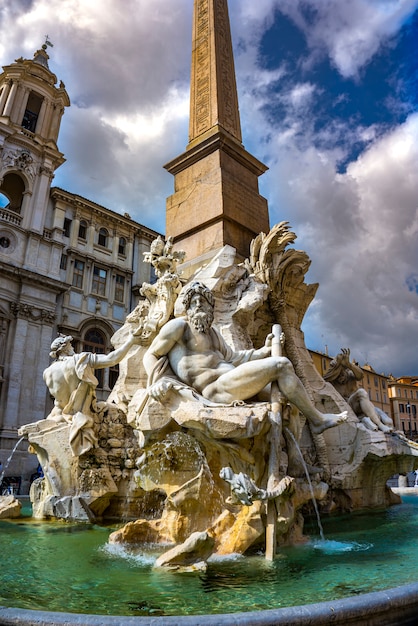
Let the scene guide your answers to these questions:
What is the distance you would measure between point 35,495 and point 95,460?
1.31 meters

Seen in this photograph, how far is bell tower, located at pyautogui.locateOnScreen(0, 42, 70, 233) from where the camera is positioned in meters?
22.5

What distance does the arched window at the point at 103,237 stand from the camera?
84.0 ft

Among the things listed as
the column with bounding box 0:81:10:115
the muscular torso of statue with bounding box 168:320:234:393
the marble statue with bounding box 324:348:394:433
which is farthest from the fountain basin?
the column with bounding box 0:81:10:115

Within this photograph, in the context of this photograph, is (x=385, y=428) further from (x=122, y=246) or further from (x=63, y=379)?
(x=122, y=246)

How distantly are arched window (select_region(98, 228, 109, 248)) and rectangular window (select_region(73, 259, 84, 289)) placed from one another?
1969 millimetres

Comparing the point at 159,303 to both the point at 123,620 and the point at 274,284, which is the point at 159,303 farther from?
the point at 123,620

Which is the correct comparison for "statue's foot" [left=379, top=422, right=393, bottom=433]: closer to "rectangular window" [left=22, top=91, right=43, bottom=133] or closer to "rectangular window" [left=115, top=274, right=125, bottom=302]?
"rectangular window" [left=115, top=274, right=125, bottom=302]

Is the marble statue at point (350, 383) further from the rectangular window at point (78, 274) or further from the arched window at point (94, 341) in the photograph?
the rectangular window at point (78, 274)

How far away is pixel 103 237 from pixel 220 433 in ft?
76.8

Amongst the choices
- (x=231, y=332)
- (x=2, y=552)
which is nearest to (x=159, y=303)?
(x=231, y=332)

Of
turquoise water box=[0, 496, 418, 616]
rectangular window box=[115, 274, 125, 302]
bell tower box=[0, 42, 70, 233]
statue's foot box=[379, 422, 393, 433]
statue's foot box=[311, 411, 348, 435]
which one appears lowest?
turquoise water box=[0, 496, 418, 616]

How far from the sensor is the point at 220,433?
382 cm

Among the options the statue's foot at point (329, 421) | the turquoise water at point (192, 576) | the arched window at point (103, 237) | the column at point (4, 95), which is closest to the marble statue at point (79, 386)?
the turquoise water at point (192, 576)

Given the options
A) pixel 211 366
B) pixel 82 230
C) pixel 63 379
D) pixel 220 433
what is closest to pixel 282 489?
pixel 220 433
